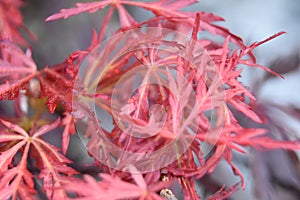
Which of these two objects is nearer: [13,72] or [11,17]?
[13,72]

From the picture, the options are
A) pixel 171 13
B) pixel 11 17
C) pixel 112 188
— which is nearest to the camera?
pixel 112 188

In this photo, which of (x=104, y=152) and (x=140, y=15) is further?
(x=140, y=15)

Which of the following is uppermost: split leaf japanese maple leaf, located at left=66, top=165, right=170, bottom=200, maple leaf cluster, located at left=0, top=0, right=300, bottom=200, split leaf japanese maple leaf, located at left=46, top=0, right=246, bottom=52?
split leaf japanese maple leaf, located at left=46, top=0, right=246, bottom=52

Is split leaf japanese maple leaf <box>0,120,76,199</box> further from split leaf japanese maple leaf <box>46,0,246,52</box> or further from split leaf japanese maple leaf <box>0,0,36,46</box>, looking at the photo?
split leaf japanese maple leaf <box>0,0,36,46</box>

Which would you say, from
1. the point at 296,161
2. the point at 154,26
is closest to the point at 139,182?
the point at 154,26

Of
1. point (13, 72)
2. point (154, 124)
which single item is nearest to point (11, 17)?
point (13, 72)

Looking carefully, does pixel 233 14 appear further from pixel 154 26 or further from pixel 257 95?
pixel 154 26

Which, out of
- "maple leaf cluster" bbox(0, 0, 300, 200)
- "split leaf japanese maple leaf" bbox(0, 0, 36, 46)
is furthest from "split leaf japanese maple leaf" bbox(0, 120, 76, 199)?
"split leaf japanese maple leaf" bbox(0, 0, 36, 46)

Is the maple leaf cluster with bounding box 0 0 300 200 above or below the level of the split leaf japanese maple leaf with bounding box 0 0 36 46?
below

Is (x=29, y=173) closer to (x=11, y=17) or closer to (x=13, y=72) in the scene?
(x=13, y=72)

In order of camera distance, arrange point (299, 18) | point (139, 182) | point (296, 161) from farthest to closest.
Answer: point (299, 18) < point (296, 161) < point (139, 182)

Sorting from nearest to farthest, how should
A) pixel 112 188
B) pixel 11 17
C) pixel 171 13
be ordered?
pixel 112 188
pixel 171 13
pixel 11 17
